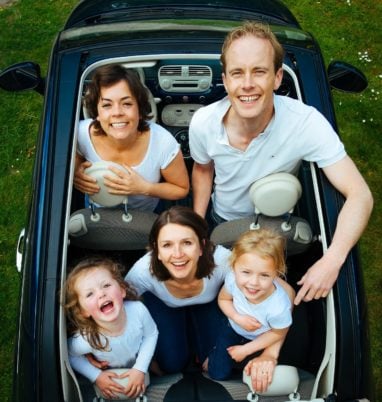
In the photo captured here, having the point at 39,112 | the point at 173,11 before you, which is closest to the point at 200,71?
the point at 173,11

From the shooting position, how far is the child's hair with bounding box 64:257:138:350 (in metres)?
2.26

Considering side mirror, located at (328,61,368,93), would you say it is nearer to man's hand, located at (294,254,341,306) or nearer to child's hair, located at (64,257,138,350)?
man's hand, located at (294,254,341,306)

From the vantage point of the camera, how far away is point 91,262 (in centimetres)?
238

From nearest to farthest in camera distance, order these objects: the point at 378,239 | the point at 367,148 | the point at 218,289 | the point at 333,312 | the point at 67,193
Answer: the point at 333,312
the point at 67,193
the point at 218,289
the point at 378,239
the point at 367,148

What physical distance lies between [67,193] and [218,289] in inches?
30.9

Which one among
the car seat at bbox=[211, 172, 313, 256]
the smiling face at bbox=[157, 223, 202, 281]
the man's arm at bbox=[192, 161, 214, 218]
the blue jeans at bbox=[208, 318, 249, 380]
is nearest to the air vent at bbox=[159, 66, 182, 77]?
the man's arm at bbox=[192, 161, 214, 218]

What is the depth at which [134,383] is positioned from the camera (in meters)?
2.33

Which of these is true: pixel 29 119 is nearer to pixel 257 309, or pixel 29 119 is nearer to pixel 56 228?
pixel 56 228

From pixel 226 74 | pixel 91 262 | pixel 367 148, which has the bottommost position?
pixel 91 262

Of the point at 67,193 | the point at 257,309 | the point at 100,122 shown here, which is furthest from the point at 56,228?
the point at 257,309

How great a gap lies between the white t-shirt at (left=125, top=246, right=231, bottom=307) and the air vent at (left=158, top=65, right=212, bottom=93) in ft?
3.78

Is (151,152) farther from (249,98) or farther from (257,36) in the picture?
(257,36)

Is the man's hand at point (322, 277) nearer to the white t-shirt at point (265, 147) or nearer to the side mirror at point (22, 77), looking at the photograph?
the white t-shirt at point (265, 147)

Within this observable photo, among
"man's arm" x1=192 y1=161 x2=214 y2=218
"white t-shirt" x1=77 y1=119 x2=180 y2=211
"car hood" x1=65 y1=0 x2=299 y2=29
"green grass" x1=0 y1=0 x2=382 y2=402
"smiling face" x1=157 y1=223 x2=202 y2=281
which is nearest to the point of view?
"smiling face" x1=157 y1=223 x2=202 y2=281
